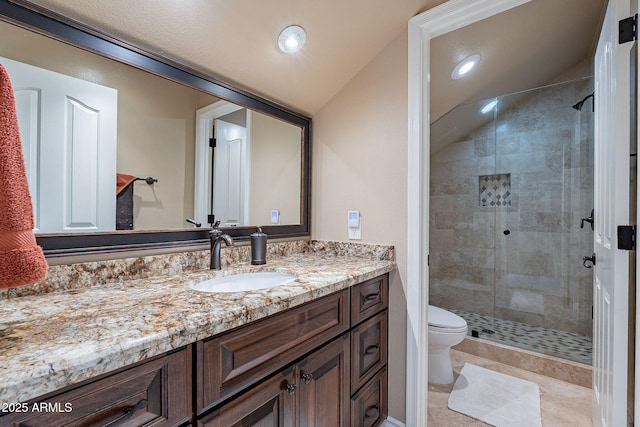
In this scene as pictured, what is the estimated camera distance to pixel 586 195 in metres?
2.44

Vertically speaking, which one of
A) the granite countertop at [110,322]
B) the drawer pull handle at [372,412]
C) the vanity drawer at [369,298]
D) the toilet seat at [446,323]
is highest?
the granite countertop at [110,322]

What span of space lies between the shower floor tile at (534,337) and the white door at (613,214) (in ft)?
3.21

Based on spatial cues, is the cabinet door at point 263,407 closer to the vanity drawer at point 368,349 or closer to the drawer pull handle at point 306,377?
the drawer pull handle at point 306,377

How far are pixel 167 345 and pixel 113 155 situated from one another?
842mm

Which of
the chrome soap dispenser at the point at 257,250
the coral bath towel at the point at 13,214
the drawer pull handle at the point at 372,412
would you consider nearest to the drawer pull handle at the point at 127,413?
the coral bath towel at the point at 13,214

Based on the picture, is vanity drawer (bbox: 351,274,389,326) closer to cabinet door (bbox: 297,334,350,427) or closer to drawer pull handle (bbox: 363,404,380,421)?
cabinet door (bbox: 297,334,350,427)

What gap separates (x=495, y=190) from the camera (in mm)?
2869

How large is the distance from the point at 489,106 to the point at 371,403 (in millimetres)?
2726

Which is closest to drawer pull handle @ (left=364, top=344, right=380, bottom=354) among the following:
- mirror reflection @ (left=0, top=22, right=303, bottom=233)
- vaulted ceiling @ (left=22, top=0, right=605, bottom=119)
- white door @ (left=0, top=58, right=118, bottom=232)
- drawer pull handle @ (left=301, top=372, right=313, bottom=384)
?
drawer pull handle @ (left=301, top=372, right=313, bottom=384)

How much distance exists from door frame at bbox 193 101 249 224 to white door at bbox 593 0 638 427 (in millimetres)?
1631

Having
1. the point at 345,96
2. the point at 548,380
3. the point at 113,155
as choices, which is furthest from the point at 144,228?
the point at 548,380

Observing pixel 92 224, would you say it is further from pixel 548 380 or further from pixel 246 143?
pixel 548 380

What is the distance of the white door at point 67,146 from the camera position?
913 millimetres

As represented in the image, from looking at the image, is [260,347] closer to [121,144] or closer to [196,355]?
[196,355]
